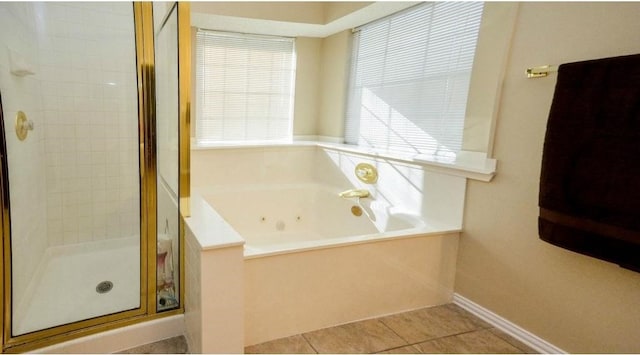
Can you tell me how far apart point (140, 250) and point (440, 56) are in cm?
216

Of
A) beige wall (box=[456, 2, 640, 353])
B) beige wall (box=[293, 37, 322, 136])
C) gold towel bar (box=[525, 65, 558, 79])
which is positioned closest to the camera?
beige wall (box=[456, 2, 640, 353])

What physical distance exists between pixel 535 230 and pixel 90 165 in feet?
9.26

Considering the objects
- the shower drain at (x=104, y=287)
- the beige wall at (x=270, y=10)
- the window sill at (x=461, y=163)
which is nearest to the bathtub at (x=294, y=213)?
the window sill at (x=461, y=163)

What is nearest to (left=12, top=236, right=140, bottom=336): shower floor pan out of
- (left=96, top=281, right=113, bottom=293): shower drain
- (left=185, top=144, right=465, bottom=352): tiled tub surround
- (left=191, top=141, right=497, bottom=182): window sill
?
(left=96, top=281, right=113, bottom=293): shower drain

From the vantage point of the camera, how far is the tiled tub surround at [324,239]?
1.55 metres

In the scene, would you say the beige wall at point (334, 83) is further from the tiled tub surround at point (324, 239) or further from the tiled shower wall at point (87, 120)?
the tiled shower wall at point (87, 120)

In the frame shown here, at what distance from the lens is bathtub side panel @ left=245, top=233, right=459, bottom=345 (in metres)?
1.56

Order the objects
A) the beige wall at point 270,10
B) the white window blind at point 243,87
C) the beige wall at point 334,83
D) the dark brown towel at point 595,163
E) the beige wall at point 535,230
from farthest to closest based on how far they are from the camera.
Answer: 1. the beige wall at point 334,83
2. the white window blind at point 243,87
3. the beige wall at point 270,10
4. the beige wall at point 535,230
5. the dark brown towel at point 595,163

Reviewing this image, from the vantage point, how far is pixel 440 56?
227 centimetres

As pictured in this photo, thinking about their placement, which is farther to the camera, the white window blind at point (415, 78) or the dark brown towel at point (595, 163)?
the white window blind at point (415, 78)

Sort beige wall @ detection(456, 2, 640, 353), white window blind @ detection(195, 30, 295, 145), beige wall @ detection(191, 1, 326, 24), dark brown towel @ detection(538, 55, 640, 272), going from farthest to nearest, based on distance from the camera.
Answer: white window blind @ detection(195, 30, 295, 145) < beige wall @ detection(191, 1, 326, 24) < beige wall @ detection(456, 2, 640, 353) < dark brown towel @ detection(538, 55, 640, 272)

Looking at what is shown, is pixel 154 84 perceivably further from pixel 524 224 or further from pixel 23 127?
pixel 524 224

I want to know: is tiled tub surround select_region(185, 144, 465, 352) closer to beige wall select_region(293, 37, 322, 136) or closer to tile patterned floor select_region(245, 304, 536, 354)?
tile patterned floor select_region(245, 304, 536, 354)

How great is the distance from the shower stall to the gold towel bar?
1533 millimetres
